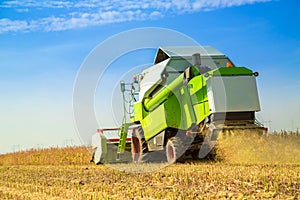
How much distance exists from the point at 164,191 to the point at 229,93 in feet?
13.4

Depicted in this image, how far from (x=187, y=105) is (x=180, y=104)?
0.40 meters

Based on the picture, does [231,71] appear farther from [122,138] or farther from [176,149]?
[122,138]

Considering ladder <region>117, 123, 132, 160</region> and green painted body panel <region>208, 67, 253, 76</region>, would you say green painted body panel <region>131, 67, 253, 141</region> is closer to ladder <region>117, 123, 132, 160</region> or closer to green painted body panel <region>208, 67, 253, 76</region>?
green painted body panel <region>208, 67, 253, 76</region>

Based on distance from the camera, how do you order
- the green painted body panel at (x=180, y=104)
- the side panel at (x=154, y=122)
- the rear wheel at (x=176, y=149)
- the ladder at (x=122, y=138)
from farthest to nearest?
the ladder at (x=122, y=138) < the side panel at (x=154, y=122) < the rear wheel at (x=176, y=149) < the green painted body panel at (x=180, y=104)

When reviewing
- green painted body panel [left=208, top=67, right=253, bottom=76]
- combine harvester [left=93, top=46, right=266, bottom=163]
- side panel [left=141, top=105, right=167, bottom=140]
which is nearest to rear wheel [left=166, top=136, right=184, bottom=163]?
combine harvester [left=93, top=46, right=266, bottom=163]

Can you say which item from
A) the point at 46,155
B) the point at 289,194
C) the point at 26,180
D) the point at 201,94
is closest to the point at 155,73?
the point at 201,94

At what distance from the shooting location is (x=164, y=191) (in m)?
7.46

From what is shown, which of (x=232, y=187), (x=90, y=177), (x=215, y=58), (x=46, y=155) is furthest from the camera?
(x=46, y=155)

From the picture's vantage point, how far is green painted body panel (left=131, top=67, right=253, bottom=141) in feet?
36.8

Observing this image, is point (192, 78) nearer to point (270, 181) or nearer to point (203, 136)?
point (203, 136)

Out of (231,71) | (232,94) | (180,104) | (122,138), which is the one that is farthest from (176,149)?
(122,138)

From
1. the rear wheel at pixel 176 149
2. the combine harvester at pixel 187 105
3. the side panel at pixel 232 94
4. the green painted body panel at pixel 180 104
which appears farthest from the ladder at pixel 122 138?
the side panel at pixel 232 94

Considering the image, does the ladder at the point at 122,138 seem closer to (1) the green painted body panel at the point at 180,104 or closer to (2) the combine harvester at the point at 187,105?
(2) the combine harvester at the point at 187,105

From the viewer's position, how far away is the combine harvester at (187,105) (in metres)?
10.9
